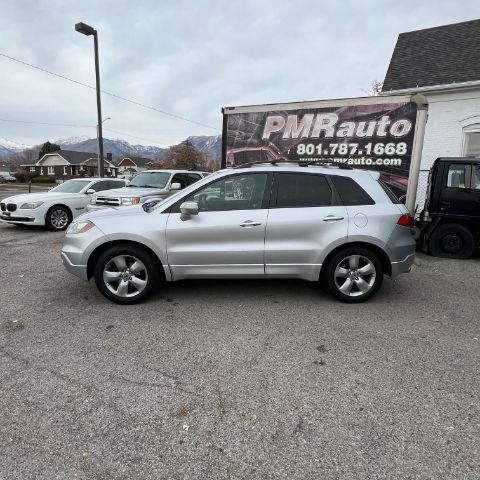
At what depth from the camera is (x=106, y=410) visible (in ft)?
8.38

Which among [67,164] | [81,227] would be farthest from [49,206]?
[67,164]

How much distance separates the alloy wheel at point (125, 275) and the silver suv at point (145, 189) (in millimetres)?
4411

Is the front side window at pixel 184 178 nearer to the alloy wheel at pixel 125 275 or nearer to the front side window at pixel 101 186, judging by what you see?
the front side window at pixel 101 186

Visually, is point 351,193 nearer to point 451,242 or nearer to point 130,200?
point 451,242

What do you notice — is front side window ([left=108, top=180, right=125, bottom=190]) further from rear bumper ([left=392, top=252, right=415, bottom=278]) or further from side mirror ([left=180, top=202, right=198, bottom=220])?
rear bumper ([left=392, top=252, right=415, bottom=278])

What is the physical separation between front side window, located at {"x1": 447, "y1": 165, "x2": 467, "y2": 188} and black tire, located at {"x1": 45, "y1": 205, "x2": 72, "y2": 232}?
9513mm

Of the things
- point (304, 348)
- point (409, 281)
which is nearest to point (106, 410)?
point (304, 348)

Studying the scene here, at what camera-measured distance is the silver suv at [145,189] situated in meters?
9.10

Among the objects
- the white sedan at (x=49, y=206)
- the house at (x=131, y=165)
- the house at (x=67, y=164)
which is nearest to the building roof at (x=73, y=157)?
the house at (x=67, y=164)

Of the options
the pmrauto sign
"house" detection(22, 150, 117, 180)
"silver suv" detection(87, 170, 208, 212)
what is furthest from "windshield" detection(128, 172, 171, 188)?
"house" detection(22, 150, 117, 180)

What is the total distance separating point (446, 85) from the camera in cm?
1158

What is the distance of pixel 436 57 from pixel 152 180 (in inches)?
439

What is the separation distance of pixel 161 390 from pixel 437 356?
249 centimetres

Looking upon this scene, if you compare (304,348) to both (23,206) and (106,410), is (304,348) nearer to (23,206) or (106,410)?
(106,410)
